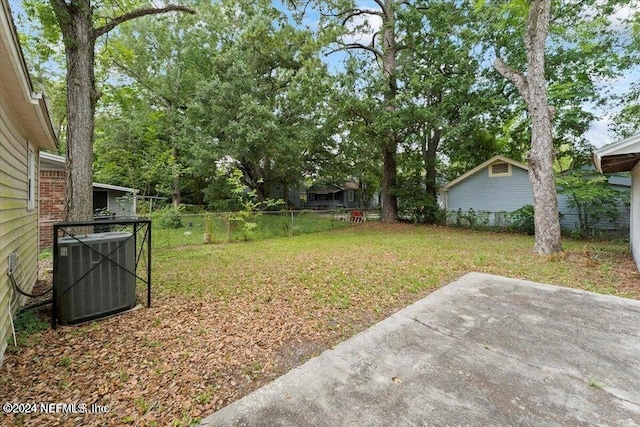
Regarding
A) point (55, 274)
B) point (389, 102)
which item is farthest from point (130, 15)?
point (389, 102)

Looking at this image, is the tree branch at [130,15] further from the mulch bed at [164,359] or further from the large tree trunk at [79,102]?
the mulch bed at [164,359]

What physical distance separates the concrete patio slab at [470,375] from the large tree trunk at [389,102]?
35.4 ft

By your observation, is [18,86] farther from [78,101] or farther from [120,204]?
[120,204]

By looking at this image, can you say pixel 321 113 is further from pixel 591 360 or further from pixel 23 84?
pixel 591 360

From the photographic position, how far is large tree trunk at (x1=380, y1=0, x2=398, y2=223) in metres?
13.5

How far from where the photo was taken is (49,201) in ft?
27.0

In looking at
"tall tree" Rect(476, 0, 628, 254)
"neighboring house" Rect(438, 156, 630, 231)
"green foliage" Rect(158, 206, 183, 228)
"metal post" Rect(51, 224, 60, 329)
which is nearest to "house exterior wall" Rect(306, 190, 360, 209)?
"neighboring house" Rect(438, 156, 630, 231)

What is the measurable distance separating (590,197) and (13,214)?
1478 cm

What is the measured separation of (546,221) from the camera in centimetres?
745

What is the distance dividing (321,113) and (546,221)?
1058 centimetres

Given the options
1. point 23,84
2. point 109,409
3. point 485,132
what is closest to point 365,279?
point 109,409

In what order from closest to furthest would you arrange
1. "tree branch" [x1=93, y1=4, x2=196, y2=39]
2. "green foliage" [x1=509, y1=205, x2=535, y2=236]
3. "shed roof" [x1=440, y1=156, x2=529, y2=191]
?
1. "tree branch" [x1=93, y1=4, x2=196, y2=39]
2. "green foliage" [x1=509, y1=205, x2=535, y2=236]
3. "shed roof" [x1=440, y1=156, x2=529, y2=191]

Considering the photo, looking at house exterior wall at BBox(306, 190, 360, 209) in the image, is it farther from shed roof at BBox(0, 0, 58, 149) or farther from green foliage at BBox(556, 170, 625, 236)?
shed roof at BBox(0, 0, 58, 149)

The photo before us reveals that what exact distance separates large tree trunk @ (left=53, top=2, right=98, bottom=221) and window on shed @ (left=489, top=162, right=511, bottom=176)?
15567 mm
